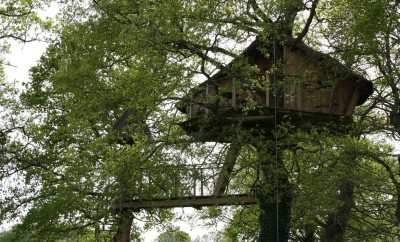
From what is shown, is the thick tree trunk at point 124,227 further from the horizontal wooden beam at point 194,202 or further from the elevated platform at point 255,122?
the elevated platform at point 255,122

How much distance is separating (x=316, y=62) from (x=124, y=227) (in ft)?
20.9

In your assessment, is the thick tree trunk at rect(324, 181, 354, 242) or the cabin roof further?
the thick tree trunk at rect(324, 181, 354, 242)

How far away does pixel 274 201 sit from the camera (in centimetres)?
1262

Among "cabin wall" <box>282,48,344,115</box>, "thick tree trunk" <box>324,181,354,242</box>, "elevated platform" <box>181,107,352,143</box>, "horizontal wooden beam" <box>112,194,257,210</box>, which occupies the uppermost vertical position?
"cabin wall" <box>282,48,344,115</box>

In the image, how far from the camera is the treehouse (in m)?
11.6

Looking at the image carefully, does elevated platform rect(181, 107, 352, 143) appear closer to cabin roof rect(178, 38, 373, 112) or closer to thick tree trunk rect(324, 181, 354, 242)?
cabin roof rect(178, 38, 373, 112)

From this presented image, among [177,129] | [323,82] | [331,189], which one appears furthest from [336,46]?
[177,129]

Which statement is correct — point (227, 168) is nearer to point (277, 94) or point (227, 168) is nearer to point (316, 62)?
point (277, 94)

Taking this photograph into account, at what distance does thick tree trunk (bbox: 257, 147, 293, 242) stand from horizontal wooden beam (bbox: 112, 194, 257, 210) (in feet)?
1.23

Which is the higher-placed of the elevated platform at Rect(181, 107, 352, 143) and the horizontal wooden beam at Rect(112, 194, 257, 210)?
the elevated platform at Rect(181, 107, 352, 143)

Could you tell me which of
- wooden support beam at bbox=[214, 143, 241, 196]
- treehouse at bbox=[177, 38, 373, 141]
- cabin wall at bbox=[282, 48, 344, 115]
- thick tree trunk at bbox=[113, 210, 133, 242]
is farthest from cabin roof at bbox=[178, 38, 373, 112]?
thick tree trunk at bbox=[113, 210, 133, 242]

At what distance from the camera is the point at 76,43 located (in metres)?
13.1

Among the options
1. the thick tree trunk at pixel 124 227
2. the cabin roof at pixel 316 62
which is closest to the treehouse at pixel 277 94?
the cabin roof at pixel 316 62

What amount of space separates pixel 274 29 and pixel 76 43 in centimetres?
454
